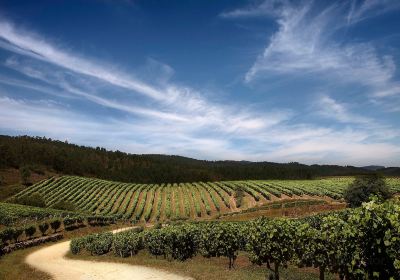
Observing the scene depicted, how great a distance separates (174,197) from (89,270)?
253 feet

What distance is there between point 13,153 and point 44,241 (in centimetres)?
12020

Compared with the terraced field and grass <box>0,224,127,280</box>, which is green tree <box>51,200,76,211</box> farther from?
grass <box>0,224,127,280</box>

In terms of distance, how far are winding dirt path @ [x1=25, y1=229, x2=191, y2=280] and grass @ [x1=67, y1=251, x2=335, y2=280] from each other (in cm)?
110

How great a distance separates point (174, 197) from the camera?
362 feet

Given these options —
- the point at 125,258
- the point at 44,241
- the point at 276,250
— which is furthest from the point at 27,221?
the point at 276,250

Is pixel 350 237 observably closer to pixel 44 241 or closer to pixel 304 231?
pixel 304 231

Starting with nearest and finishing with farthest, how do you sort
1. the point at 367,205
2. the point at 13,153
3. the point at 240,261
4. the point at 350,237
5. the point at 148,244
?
the point at 367,205
the point at 350,237
the point at 240,261
the point at 148,244
the point at 13,153

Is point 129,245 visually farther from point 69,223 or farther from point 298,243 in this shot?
point 69,223

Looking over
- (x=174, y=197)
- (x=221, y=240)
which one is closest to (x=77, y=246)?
(x=221, y=240)

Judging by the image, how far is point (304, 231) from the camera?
21.8 m


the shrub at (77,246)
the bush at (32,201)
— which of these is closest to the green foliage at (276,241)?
the shrub at (77,246)

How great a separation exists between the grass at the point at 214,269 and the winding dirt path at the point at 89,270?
110 centimetres

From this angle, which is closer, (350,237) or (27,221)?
(350,237)

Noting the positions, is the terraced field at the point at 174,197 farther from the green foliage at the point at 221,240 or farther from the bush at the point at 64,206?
the green foliage at the point at 221,240
